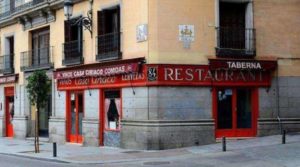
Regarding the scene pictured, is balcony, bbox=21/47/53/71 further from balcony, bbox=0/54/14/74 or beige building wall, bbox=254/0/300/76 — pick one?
beige building wall, bbox=254/0/300/76

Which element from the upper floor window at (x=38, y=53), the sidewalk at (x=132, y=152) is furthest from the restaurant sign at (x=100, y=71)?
the sidewalk at (x=132, y=152)

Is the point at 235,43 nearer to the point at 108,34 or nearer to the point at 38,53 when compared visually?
the point at 108,34

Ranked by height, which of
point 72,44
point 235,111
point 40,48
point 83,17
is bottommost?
point 235,111

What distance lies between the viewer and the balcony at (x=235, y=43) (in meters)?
21.8

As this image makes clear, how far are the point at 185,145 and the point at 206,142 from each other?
88 centimetres

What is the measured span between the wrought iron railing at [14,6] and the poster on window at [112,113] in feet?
25.2

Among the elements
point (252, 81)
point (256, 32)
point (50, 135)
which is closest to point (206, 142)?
point (252, 81)

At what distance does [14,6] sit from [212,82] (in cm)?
1448

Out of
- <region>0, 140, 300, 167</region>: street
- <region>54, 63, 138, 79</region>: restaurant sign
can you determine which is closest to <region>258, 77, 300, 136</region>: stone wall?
<region>0, 140, 300, 167</region>: street

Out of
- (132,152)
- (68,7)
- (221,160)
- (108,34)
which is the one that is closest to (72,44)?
(68,7)

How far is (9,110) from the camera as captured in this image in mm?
32750

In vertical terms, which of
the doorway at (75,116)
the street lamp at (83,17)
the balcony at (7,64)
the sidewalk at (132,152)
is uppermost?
the street lamp at (83,17)

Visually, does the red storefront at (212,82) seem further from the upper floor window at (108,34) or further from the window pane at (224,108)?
the upper floor window at (108,34)

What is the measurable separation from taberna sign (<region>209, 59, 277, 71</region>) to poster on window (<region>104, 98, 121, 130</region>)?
4165mm
